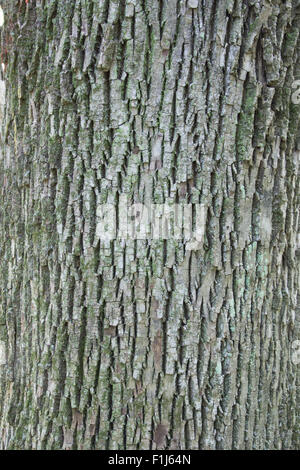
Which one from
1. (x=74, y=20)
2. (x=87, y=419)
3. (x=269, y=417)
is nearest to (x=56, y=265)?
(x=87, y=419)

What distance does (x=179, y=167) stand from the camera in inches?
68.0

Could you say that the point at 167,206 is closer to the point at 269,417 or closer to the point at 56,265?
the point at 56,265

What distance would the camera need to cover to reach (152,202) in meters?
1.73

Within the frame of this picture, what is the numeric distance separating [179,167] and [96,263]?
0.46 meters

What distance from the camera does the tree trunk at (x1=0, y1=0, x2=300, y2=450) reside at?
5.66 feet

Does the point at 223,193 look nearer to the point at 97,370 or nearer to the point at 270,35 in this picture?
the point at 270,35

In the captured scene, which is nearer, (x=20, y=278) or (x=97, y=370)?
(x=97, y=370)

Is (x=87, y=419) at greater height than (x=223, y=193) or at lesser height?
lesser

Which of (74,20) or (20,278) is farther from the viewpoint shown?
(20,278)

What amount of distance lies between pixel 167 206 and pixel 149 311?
388 millimetres

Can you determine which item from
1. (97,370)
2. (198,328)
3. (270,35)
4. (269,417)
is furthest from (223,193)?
(269,417)

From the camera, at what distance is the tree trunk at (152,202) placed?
173 centimetres

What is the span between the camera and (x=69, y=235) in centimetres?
178

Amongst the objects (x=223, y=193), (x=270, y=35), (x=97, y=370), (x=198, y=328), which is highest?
(x=270, y=35)
